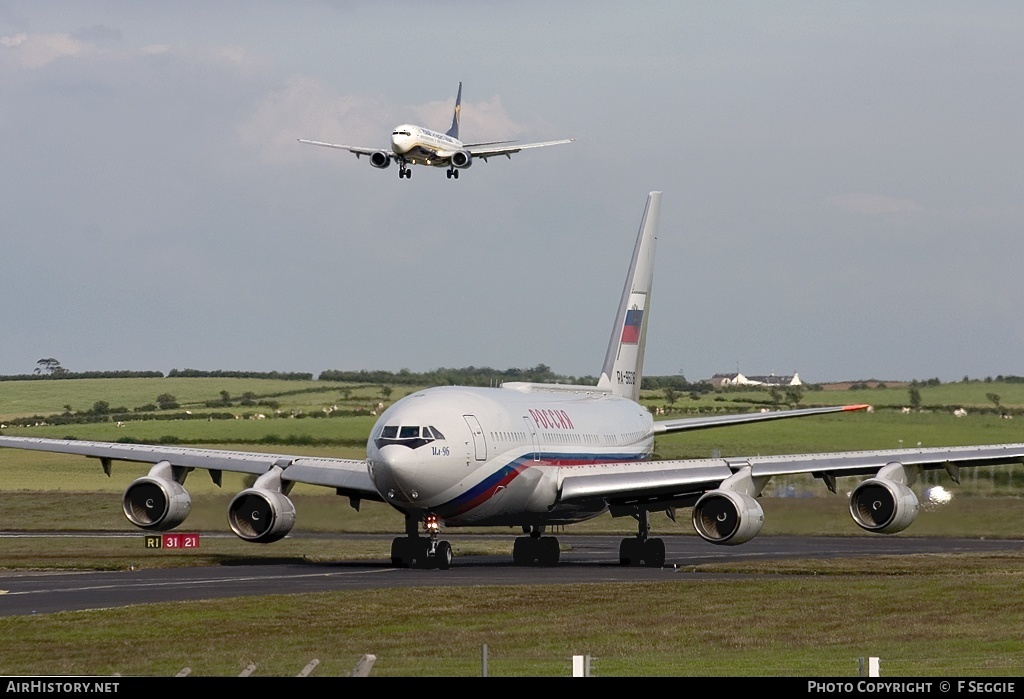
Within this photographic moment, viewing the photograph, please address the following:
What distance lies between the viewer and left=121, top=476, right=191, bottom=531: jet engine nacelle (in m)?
46.3

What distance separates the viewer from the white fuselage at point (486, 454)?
41969 mm

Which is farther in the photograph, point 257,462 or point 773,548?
point 773,548

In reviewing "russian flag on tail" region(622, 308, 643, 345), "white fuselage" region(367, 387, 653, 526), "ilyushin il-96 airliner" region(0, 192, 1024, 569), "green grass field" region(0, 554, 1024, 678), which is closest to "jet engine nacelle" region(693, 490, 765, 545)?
"ilyushin il-96 airliner" region(0, 192, 1024, 569)

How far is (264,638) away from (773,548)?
3450 cm

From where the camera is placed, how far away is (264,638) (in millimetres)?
27172

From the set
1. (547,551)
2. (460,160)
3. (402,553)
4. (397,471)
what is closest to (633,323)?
(547,551)

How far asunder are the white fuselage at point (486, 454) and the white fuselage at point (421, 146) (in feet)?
73.3

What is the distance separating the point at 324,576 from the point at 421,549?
3.76 m

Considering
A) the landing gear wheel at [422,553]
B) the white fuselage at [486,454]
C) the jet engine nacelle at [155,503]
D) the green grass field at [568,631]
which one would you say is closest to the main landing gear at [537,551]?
the white fuselage at [486,454]

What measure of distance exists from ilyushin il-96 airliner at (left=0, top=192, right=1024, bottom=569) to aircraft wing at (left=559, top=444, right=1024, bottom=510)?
Result: 5cm

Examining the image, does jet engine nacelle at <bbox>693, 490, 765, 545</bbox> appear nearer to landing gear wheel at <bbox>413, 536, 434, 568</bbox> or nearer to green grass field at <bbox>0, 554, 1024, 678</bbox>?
green grass field at <bbox>0, 554, 1024, 678</bbox>

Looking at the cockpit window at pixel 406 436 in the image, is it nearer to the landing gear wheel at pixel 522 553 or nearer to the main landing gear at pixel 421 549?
the main landing gear at pixel 421 549
